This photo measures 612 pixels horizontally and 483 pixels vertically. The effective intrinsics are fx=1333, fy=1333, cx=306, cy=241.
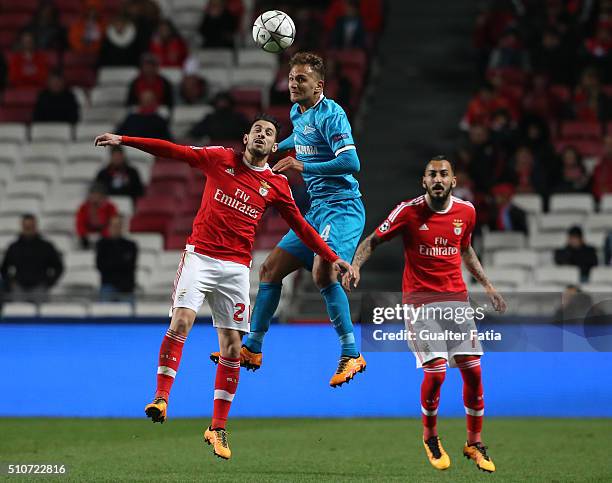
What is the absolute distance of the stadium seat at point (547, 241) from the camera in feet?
49.3

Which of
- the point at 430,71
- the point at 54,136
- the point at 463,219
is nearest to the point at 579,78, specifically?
the point at 430,71

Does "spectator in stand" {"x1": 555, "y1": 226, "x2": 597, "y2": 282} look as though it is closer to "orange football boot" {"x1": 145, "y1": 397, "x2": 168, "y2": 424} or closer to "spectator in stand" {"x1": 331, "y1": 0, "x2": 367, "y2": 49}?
"spectator in stand" {"x1": 331, "y1": 0, "x2": 367, "y2": 49}

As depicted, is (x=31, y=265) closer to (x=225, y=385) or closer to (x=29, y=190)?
(x=29, y=190)

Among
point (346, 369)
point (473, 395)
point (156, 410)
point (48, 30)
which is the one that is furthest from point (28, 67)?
point (156, 410)

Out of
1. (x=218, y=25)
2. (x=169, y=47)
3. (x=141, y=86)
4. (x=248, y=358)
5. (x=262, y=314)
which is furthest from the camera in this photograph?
(x=169, y=47)

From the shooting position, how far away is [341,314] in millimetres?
9781

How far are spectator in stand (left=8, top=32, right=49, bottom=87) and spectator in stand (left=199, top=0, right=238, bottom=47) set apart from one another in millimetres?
2244

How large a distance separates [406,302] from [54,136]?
907cm

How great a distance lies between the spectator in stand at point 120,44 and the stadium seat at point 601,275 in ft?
23.9

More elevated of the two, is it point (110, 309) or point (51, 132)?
point (51, 132)

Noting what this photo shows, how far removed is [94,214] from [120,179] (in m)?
0.83

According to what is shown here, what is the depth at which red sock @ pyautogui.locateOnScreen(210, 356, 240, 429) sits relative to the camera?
369 inches

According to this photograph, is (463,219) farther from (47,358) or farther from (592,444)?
(47,358)

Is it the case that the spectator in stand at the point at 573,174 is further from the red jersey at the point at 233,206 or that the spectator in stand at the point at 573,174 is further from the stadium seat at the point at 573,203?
the red jersey at the point at 233,206
